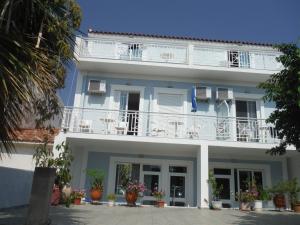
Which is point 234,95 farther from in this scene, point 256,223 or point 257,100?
point 256,223

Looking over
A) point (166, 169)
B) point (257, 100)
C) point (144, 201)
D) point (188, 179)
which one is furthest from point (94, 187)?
point (257, 100)

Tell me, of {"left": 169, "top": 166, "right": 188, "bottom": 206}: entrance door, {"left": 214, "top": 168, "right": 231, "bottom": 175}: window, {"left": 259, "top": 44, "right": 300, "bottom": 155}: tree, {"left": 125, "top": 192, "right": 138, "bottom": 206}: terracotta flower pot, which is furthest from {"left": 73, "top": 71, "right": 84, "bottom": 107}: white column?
{"left": 259, "top": 44, "right": 300, "bottom": 155}: tree

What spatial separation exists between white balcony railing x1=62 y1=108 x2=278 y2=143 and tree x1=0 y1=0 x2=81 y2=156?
6.86m

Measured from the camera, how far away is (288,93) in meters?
7.09

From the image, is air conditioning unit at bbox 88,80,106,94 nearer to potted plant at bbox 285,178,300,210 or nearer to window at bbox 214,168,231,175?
window at bbox 214,168,231,175

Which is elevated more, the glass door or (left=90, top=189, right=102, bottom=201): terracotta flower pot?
the glass door

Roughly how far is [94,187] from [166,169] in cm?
349

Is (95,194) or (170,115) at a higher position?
(170,115)

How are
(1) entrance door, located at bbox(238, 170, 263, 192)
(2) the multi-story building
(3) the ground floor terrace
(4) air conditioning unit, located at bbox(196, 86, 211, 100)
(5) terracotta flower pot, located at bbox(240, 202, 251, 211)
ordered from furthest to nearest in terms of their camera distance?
(1) entrance door, located at bbox(238, 170, 263, 192)
(4) air conditioning unit, located at bbox(196, 86, 211, 100)
(3) the ground floor terrace
(2) the multi-story building
(5) terracotta flower pot, located at bbox(240, 202, 251, 211)

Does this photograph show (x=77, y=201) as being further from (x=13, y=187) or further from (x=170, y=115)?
(x=170, y=115)

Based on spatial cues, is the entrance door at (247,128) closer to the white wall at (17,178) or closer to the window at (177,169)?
the window at (177,169)

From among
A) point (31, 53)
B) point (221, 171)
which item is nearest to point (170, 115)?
point (221, 171)

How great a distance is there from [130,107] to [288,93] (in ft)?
30.6

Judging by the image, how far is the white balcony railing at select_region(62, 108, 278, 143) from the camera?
44.5 ft
